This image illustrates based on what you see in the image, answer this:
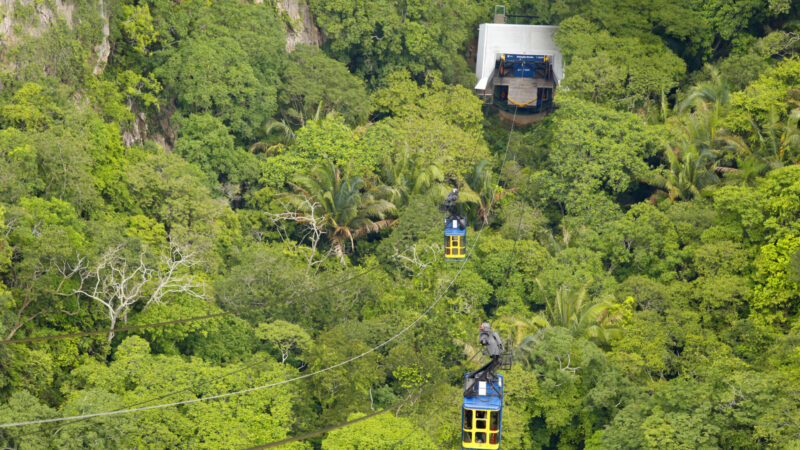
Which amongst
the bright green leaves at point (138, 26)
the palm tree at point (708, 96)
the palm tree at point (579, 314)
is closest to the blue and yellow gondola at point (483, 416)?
the palm tree at point (579, 314)

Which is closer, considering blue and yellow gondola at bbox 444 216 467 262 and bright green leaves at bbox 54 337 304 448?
bright green leaves at bbox 54 337 304 448

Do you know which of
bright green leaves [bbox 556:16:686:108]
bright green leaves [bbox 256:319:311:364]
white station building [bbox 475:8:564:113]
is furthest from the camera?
white station building [bbox 475:8:564:113]

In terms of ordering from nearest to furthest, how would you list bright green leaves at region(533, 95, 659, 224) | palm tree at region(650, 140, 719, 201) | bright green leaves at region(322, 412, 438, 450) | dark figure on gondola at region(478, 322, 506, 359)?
dark figure on gondola at region(478, 322, 506, 359) < bright green leaves at region(322, 412, 438, 450) < palm tree at region(650, 140, 719, 201) < bright green leaves at region(533, 95, 659, 224)

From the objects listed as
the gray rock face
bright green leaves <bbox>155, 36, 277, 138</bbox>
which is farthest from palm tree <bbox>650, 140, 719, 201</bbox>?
the gray rock face

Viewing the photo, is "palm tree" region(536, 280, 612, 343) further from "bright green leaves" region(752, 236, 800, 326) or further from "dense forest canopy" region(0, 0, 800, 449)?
"bright green leaves" region(752, 236, 800, 326)

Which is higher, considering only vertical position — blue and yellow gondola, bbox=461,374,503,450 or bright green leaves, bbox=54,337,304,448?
blue and yellow gondola, bbox=461,374,503,450

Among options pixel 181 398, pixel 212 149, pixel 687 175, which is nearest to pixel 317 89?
pixel 212 149

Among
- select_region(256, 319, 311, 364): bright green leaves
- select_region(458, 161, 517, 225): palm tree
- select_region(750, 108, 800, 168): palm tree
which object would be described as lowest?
select_region(256, 319, 311, 364): bright green leaves
